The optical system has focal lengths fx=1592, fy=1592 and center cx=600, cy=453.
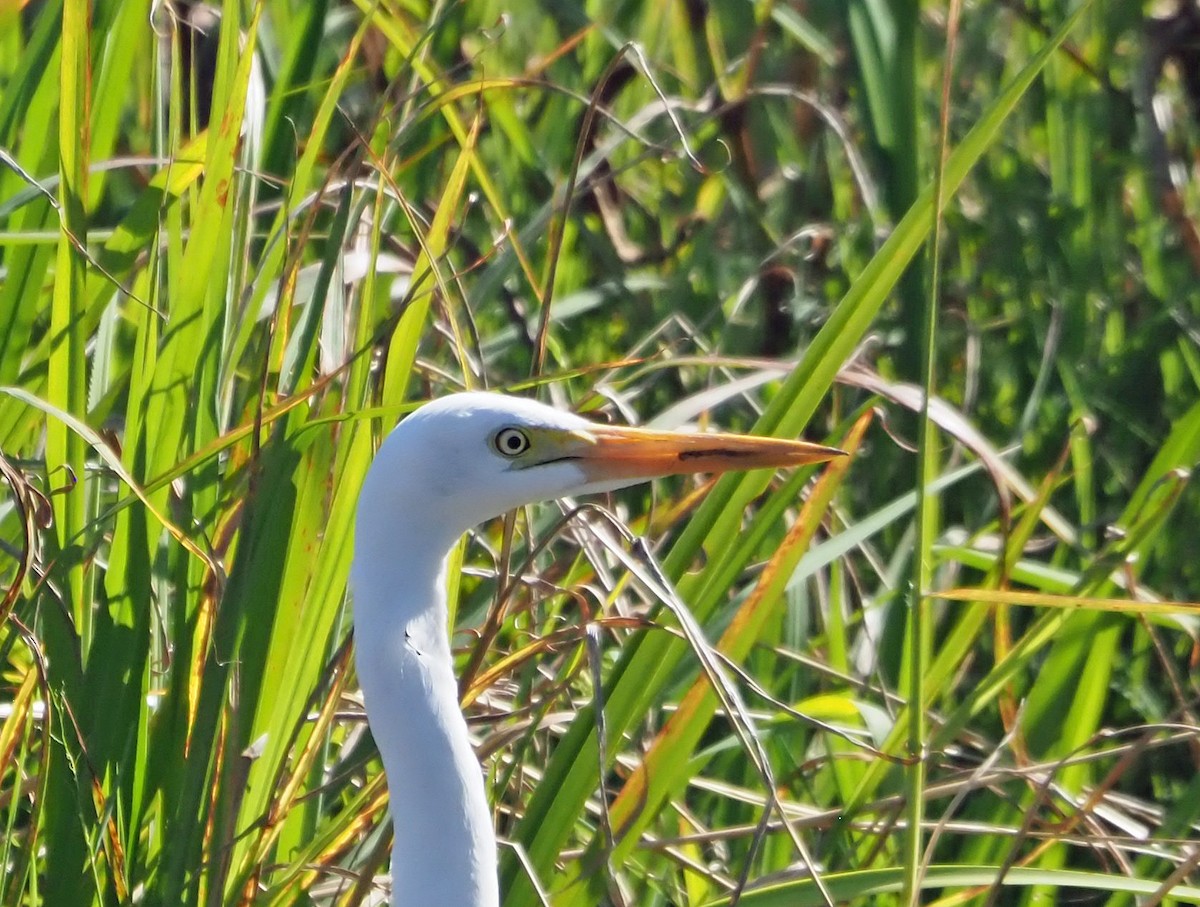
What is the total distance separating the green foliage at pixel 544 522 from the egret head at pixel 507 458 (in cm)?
8

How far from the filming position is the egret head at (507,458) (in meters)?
0.99

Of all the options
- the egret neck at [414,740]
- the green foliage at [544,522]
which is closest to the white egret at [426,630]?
the egret neck at [414,740]

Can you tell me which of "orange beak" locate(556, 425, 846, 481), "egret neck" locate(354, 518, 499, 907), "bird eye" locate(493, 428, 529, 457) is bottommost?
"egret neck" locate(354, 518, 499, 907)

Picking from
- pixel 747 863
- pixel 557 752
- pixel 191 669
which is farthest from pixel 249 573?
pixel 747 863

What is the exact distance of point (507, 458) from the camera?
3.42 feet

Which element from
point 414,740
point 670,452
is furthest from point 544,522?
point 414,740

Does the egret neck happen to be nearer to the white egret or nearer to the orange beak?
the white egret

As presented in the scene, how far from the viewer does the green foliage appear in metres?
1.16

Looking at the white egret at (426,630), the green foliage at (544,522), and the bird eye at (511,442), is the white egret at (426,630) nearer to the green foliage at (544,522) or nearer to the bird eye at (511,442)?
the bird eye at (511,442)

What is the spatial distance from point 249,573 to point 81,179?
0.32 metres

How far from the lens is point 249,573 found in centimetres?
116

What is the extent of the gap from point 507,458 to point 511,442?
13 millimetres

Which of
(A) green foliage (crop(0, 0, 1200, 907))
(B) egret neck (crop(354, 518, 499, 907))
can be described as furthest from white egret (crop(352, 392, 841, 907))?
(A) green foliage (crop(0, 0, 1200, 907))

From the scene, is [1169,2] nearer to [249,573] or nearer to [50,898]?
[249,573]
